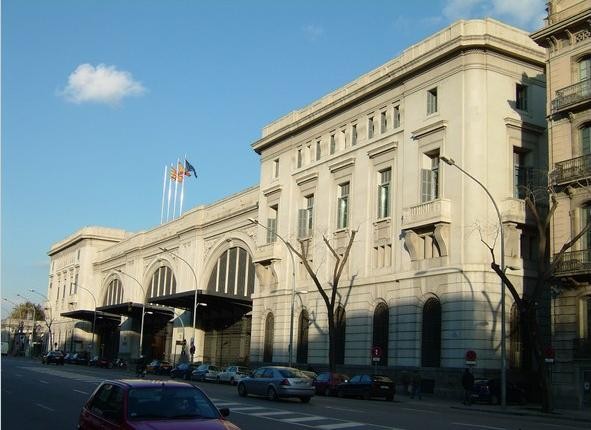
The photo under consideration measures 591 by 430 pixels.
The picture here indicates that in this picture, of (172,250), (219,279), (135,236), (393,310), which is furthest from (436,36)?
(135,236)

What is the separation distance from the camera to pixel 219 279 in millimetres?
68438

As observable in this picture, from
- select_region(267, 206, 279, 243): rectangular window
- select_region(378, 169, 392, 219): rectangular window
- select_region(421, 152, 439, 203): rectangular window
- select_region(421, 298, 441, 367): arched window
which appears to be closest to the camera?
select_region(421, 298, 441, 367): arched window

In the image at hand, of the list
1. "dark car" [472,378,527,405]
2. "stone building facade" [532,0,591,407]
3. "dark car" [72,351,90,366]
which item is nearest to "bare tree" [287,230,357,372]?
"dark car" [472,378,527,405]

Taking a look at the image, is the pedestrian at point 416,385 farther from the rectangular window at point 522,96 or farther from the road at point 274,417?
the rectangular window at point 522,96

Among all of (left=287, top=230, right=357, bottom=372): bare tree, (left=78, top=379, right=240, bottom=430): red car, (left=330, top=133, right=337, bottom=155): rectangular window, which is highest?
(left=330, top=133, right=337, bottom=155): rectangular window

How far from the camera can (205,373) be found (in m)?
51.2

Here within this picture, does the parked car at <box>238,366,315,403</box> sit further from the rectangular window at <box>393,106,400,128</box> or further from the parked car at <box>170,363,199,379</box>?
the parked car at <box>170,363,199,379</box>

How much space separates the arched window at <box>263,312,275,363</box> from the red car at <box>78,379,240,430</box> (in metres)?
45.5

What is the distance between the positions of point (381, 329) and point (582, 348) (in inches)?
551

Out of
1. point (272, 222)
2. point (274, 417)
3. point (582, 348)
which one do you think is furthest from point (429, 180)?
point (274, 417)

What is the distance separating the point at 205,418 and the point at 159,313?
71680 mm

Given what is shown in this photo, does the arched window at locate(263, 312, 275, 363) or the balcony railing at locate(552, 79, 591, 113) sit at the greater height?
the balcony railing at locate(552, 79, 591, 113)

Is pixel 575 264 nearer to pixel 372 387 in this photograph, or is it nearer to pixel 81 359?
pixel 372 387

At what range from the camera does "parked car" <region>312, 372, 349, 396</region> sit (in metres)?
37.8
